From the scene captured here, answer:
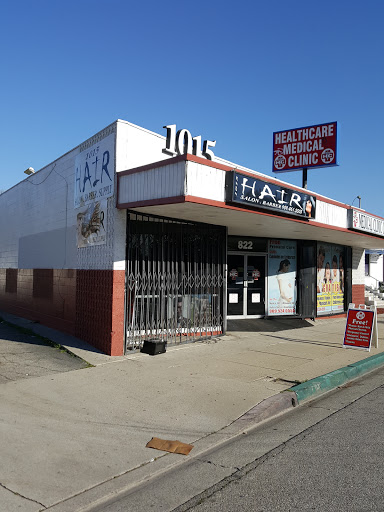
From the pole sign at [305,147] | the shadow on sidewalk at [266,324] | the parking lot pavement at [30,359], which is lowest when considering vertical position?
the parking lot pavement at [30,359]

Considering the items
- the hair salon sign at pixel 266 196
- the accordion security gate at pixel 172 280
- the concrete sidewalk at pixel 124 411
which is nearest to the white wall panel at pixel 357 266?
the hair salon sign at pixel 266 196

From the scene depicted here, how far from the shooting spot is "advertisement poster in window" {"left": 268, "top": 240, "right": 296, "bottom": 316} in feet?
50.1

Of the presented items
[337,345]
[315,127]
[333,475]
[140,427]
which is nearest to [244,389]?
[140,427]

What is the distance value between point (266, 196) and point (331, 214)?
4052 mm

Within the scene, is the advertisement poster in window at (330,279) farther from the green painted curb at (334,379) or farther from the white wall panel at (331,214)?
the green painted curb at (334,379)

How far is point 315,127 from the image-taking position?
17312mm

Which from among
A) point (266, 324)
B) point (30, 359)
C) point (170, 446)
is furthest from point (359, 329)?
point (30, 359)

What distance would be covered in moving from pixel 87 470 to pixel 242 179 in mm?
6160

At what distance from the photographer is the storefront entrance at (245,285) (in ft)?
47.1

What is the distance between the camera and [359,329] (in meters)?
11.1

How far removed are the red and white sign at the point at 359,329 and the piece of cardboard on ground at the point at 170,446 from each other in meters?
7.07

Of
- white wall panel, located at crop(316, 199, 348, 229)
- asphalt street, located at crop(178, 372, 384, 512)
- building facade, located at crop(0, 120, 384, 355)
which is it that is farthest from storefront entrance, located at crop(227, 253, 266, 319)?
asphalt street, located at crop(178, 372, 384, 512)

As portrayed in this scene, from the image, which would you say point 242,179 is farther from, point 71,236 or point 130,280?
point 71,236

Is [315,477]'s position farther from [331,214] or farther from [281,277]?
[281,277]
